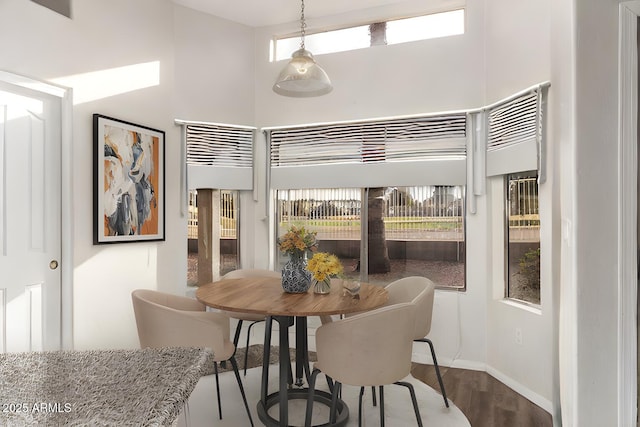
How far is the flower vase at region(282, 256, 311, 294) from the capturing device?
255 centimetres

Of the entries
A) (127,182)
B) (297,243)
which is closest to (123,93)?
(127,182)

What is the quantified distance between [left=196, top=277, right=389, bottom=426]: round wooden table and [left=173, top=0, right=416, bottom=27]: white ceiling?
2474 mm

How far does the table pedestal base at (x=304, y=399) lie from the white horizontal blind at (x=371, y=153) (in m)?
1.84

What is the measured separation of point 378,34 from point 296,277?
2.46 meters

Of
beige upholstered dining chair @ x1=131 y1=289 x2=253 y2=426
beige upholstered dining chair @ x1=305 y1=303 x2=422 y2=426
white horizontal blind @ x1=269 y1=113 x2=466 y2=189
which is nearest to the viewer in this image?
beige upholstered dining chair @ x1=305 y1=303 x2=422 y2=426

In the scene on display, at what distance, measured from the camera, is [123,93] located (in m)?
3.08

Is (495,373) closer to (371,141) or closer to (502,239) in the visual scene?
(502,239)

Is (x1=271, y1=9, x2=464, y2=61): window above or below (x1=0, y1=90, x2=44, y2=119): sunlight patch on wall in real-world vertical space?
above

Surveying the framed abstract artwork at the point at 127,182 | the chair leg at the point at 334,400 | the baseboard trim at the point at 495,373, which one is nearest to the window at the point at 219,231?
the framed abstract artwork at the point at 127,182

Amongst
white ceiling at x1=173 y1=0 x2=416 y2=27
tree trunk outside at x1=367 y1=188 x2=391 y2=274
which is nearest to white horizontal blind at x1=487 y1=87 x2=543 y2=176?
tree trunk outside at x1=367 y1=188 x2=391 y2=274

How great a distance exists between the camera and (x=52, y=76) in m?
2.57

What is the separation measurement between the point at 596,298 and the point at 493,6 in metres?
2.65

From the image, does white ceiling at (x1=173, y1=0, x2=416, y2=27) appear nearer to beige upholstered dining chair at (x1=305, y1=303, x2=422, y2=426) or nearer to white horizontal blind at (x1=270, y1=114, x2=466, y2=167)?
white horizontal blind at (x1=270, y1=114, x2=466, y2=167)

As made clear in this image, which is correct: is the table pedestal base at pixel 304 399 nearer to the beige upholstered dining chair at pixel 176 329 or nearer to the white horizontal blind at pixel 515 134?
the beige upholstered dining chair at pixel 176 329
